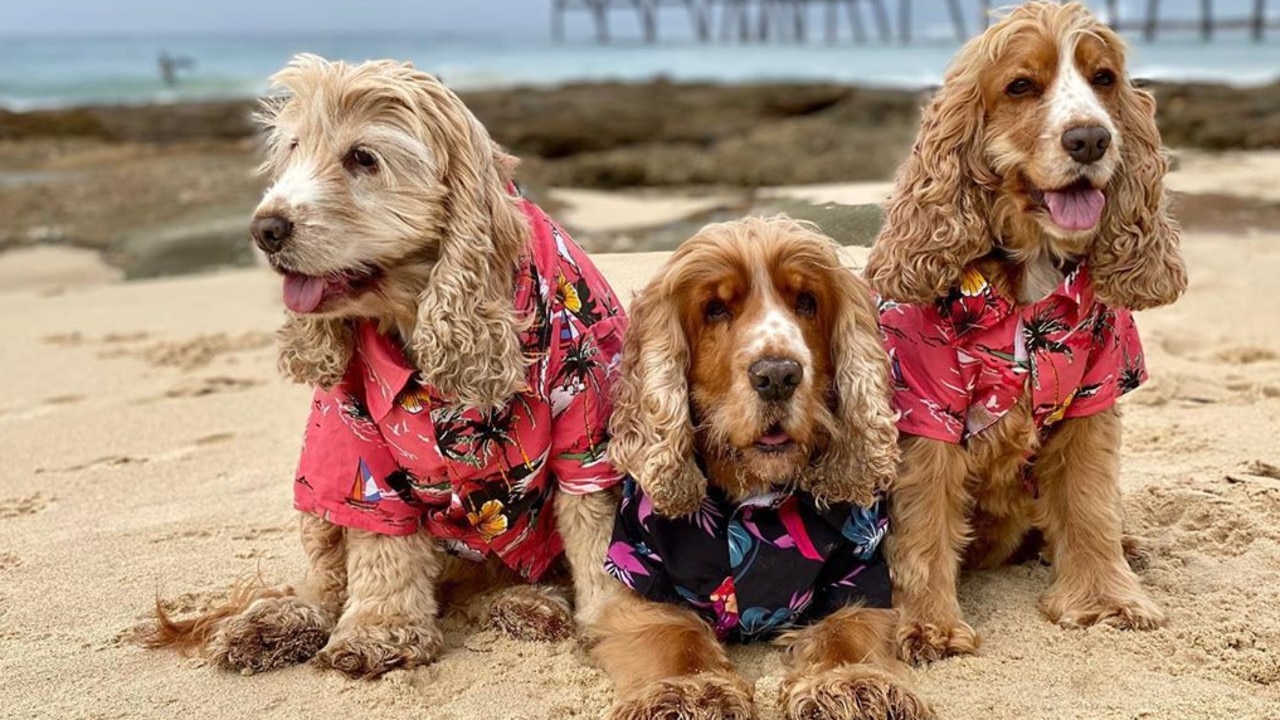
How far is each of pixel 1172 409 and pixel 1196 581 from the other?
1.83 meters

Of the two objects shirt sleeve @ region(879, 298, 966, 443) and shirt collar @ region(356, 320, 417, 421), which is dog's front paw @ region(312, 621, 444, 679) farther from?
shirt sleeve @ region(879, 298, 966, 443)

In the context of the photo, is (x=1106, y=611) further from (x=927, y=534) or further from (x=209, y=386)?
(x=209, y=386)

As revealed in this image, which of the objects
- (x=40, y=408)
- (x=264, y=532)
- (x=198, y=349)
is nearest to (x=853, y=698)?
(x=264, y=532)

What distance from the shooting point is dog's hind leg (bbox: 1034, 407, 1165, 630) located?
3932 millimetres

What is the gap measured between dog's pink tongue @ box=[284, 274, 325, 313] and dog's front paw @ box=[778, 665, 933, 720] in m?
1.60

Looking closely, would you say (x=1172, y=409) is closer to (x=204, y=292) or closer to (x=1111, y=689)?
(x=1111, y=689)

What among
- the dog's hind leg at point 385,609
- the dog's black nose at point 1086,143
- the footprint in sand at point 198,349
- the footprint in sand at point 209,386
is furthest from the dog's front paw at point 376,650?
the footprint in sand at point 198,349

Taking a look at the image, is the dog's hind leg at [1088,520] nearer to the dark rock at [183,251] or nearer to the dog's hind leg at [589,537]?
the dog's hind leg at [589,537]

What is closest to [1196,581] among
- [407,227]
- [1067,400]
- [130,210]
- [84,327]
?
[1067,400]

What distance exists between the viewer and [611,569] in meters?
3.82

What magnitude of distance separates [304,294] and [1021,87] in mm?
2030

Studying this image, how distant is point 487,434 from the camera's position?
147 inches

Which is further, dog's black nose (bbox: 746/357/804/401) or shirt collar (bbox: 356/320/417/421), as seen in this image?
shirt collar (bbox: 356/320/417/421)

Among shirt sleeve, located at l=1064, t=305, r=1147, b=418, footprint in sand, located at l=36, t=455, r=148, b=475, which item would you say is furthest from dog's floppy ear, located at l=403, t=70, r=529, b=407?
footprint in sand, located at l=36, t=455, r=148, b=475
